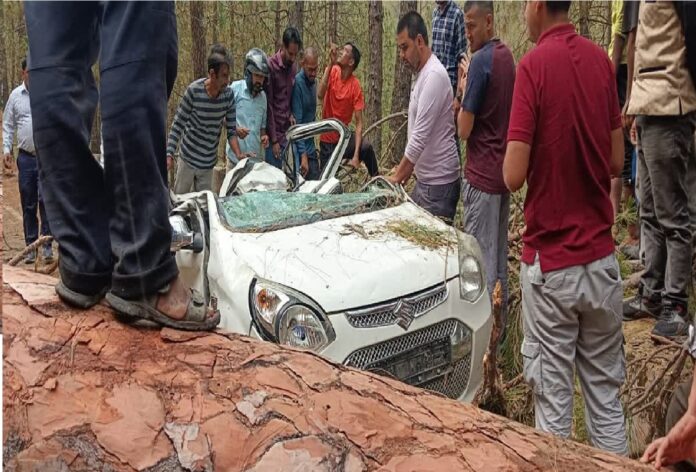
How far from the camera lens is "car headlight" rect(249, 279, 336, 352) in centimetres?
268

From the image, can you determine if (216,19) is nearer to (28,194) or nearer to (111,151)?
(28,194)

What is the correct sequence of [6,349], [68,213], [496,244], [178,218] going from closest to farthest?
[6,349] < [68,213] < [178,218] < [496,244]

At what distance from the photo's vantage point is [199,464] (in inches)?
51.8

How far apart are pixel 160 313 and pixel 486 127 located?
258 cm

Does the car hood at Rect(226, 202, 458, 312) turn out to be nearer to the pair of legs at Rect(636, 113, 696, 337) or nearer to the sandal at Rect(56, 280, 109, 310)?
the pair of legs at Rect(636, 113, 696, 337)

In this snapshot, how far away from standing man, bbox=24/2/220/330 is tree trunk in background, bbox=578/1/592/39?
6.08 m

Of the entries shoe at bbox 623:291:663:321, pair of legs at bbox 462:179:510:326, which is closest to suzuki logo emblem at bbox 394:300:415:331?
pair of legs at bbox 462:179:510:326

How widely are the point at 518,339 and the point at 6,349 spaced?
10.7 feet

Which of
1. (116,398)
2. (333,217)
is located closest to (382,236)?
(333,217)

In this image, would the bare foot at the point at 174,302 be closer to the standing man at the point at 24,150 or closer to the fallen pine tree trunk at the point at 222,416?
the fallen pine tree trunk at the point at 222,416

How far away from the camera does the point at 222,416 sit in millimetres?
1382

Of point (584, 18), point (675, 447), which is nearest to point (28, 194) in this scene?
point (675, 447)

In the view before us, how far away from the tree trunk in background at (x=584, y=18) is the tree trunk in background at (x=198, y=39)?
5076mm

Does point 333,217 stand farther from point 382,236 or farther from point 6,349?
point 6,349
